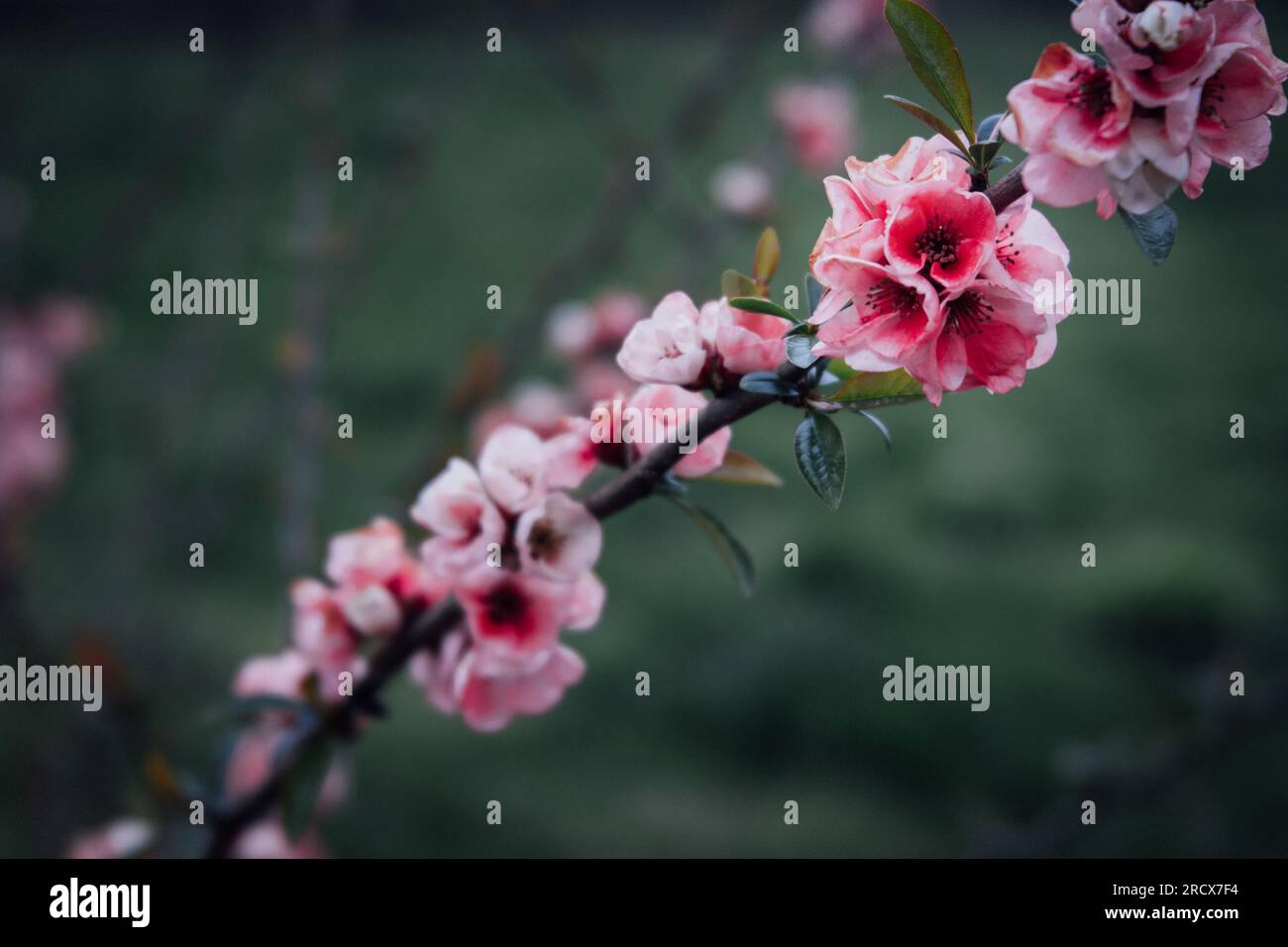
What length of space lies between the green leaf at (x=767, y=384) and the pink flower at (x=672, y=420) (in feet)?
0.18

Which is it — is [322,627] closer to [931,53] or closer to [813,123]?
[931,53]

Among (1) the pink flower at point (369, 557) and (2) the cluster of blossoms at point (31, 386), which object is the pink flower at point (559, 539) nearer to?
(1) the pink flower at point (369, 557)

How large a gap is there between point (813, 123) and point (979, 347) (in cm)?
144

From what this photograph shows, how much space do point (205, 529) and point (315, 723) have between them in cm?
154

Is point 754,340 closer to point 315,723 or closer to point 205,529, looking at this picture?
point 315,723

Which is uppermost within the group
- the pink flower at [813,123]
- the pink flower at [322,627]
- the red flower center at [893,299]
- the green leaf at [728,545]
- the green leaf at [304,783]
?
the pink flower at [813,123]

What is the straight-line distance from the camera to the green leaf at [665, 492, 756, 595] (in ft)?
2.16

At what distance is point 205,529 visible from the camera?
2.14 m

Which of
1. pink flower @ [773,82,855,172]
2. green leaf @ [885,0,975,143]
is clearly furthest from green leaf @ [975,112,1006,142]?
pink flower @ [773,82,855,172]

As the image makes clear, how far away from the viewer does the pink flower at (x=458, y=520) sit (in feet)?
2.10

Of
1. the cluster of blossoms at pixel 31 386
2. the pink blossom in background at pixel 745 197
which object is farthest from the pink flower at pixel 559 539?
the cluster of blossoms at pixel 31 386

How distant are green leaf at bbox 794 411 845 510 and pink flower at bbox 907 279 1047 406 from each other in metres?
0.07

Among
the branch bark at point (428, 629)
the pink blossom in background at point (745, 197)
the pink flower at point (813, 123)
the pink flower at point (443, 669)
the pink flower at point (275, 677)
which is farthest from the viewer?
the pink flower at point (813, 123)

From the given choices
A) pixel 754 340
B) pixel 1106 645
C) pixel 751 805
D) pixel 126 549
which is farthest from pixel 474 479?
pixel 1106 645
